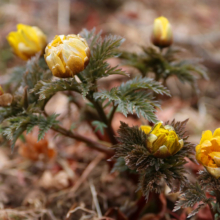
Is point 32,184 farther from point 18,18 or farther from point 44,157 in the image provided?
point 18,18

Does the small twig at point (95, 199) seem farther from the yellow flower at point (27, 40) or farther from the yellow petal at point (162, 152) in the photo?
the yellow flower at point (27, 40)

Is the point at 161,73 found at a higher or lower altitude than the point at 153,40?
lower

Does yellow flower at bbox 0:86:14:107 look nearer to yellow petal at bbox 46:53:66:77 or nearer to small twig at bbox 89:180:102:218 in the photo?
yellow petal at bbox 46:53:66:77

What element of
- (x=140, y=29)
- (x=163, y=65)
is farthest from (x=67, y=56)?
(x=140, y=29)

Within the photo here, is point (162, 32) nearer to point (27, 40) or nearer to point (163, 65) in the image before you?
point (163, 65)

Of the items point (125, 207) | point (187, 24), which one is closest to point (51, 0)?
point (187, 24)

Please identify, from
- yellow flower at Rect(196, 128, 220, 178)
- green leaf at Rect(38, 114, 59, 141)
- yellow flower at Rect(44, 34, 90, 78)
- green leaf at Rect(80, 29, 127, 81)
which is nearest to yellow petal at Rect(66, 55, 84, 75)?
yellow flower at Rect(44, 34, 90, 78)

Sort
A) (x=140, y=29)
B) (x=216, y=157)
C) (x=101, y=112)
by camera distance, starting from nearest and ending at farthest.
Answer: (x=216, y=157) < (x=101, y=112) < (x=140, y=29)
